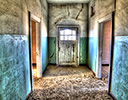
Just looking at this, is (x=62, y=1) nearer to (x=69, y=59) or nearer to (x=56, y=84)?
(x=69, y=59)

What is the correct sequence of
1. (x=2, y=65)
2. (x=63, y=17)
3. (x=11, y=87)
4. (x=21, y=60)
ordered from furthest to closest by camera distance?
(x=63, y=17), (x=21, y=60), (x=11, y=87), (x=2, y=65)

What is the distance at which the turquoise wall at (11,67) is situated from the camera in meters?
1.38

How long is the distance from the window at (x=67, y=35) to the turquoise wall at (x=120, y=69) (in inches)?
119

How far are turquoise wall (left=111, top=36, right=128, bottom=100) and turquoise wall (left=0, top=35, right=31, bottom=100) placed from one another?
1987mm

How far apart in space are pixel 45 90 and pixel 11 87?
1.26 meters

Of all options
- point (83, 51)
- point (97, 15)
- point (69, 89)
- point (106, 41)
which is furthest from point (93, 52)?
point (69, 89)

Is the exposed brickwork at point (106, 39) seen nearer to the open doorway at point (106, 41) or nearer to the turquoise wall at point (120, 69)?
the open doorway at point (106, 41)

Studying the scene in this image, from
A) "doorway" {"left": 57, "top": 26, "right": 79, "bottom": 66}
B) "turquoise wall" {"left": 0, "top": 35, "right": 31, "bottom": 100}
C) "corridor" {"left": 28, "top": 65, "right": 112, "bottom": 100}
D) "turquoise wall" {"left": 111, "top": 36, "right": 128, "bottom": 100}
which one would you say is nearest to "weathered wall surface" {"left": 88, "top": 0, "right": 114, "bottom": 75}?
"corridor" {"left": 28, "top": 65, "right": 112, "bottom": 100}

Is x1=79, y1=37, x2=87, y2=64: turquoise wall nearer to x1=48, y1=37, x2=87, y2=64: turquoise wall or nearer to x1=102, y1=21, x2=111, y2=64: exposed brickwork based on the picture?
x1=48, y1=37, x2=87, y2=64: turquoise wall

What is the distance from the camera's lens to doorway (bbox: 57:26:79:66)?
509cm

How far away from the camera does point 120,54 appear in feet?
6.58

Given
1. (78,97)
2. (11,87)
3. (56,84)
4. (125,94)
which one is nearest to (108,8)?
(125,94)

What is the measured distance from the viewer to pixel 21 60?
1.98 m

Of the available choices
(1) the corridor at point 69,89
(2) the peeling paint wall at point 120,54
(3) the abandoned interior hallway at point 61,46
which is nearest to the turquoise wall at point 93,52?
(3) the abandoned interior hallway at point 61,46
